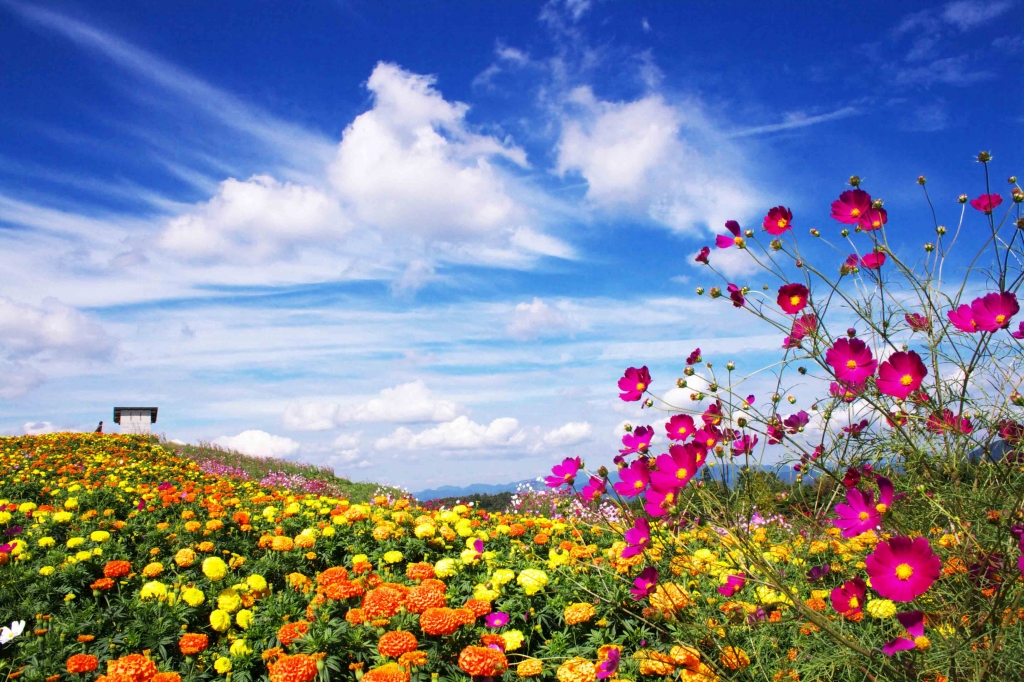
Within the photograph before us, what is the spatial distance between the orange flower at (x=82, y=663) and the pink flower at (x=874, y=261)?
A: 3.23 metres

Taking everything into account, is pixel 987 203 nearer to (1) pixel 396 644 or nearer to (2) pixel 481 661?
(2) pixel 481 661

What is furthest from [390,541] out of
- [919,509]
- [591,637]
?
[919,509]

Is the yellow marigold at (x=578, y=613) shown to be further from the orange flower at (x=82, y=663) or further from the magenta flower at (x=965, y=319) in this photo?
the orange flower at (x=82, y=663)

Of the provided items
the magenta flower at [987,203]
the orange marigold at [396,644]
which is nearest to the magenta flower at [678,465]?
the orange marigold at [396,644]

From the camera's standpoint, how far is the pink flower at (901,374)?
6.26ft

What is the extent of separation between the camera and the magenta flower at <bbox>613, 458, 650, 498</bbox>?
225 centimetres

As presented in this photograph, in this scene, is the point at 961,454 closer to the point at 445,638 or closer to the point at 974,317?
the point at 974,317

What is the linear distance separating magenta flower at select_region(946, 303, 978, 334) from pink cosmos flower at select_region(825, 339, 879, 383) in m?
0.26

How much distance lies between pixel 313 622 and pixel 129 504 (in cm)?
286

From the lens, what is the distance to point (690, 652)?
243 centimetres

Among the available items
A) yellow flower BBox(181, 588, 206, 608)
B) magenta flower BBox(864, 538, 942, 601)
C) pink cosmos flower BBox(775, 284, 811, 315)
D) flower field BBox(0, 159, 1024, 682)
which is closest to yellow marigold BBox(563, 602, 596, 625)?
flower field BBox(0, 159, 1024, 682)

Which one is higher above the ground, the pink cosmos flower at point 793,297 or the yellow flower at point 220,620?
the pink cosmos flower at point 793,297

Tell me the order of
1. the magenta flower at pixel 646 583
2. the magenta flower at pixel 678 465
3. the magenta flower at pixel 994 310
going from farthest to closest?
the magenta flower at pixel 646 583 → the magenta flower at pixel 678 465 → the magenta flower at pixel 994 310

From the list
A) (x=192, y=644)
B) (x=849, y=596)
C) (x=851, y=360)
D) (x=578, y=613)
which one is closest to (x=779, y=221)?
(x=851, y=360)
